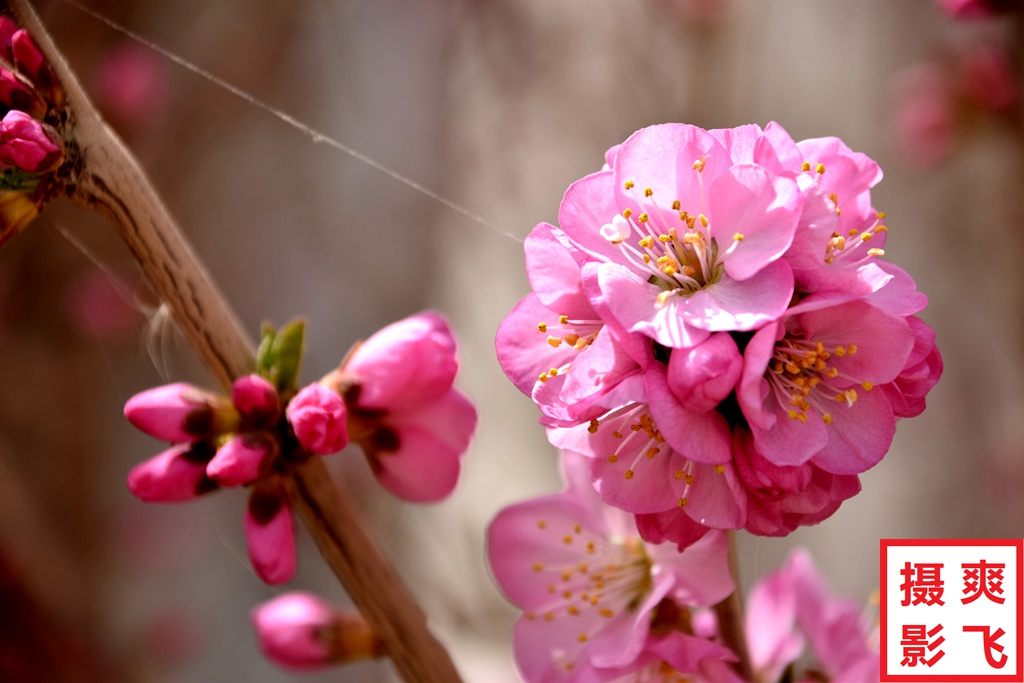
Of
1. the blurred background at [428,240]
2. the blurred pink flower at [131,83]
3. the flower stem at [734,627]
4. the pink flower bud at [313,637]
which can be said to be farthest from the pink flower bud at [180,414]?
the blurred pink flower at [131,83]

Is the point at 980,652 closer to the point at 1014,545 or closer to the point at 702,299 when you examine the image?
the point at 1014,545

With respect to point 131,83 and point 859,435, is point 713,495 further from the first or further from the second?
point 131,83

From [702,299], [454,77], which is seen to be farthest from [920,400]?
[454,77]

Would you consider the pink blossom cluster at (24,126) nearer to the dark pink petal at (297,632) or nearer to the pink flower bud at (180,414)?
the pink flower bud at (180,414)

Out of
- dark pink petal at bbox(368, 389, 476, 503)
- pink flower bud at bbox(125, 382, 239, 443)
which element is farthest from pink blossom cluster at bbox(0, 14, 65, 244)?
dark pink petal at bbox(368, 389, 476, 503)

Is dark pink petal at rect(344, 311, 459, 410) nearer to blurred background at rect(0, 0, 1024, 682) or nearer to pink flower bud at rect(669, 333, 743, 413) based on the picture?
pink flower bud at rect(669, 333, 743, 413)

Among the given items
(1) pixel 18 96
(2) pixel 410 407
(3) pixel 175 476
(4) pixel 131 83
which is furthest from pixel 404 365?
(4) pixel 131 83

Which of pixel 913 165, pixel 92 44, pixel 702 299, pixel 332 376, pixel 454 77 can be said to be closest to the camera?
pixel 702 299
